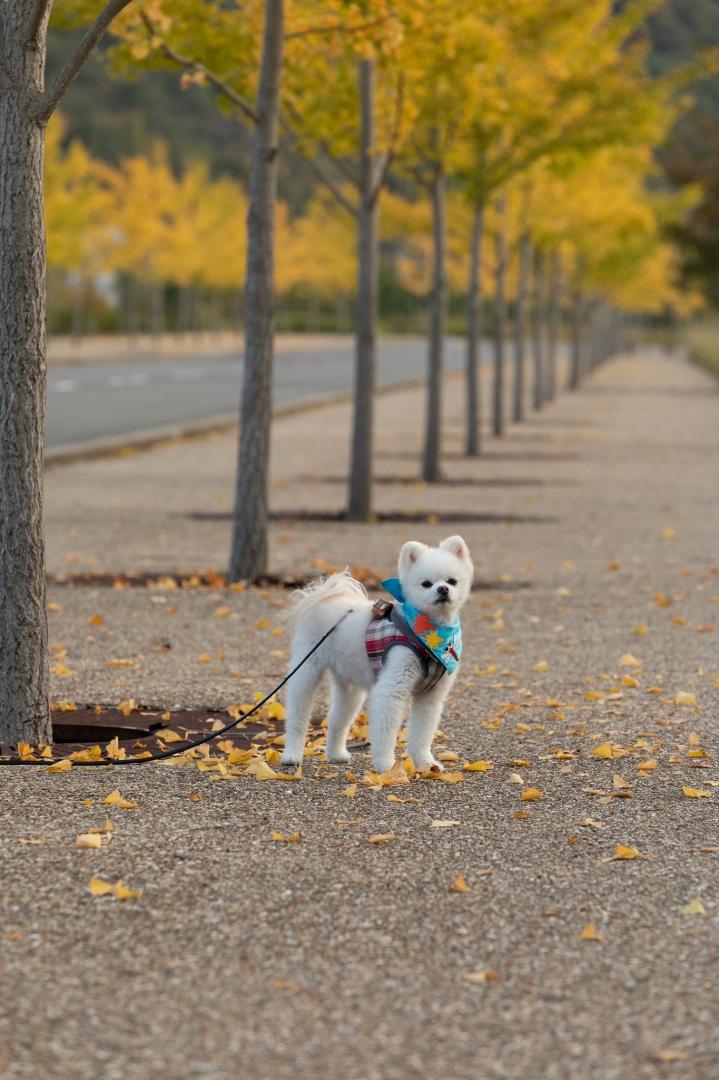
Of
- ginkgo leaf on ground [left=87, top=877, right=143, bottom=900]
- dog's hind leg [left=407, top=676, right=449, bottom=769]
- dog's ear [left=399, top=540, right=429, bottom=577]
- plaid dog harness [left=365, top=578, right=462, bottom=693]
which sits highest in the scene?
dog's ear [left=399, top=540, right=429, bottom=577]

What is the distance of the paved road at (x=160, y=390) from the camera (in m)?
27.5

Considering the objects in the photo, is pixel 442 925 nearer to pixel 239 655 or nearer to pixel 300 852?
pixel 300 852

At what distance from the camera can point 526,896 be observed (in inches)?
190

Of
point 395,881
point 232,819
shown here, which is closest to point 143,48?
point 232,819

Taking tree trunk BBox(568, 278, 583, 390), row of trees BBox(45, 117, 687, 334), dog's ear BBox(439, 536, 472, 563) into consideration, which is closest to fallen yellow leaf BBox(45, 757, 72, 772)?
dog's ear BBox(439, 536, 472, 563)

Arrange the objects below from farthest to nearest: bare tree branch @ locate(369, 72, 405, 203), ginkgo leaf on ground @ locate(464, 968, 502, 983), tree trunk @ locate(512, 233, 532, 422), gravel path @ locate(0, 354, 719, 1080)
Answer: tree trunk @ locate(512, 233, 532, 422), bare tree branch @ locate(369, 72, 405, 203), ginkgo leaf on ground @ locate(464, 968, 502, 983), gravel path @ locate(0, 354, 719, 1080)

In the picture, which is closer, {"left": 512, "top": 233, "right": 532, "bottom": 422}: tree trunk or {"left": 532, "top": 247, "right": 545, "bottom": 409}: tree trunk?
{"left": 512, "top": 233, "right": 532, "bottom": 422}: tree trunk

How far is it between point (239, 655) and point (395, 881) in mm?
3916

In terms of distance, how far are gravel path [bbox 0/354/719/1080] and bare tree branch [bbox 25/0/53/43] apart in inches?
101

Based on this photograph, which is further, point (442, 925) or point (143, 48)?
point (143, 48)

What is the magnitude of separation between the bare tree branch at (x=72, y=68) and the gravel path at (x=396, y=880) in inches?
91.0

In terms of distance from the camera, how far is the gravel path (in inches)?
151

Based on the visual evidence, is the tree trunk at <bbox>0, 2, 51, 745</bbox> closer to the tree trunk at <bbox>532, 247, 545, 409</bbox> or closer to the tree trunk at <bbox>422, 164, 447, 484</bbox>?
the tree trunk at <bbox>422, 164, 447, 484</bbox>

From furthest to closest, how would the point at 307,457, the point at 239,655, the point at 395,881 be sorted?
the point at 307,457, the point at 239,655, the point at 395,881
